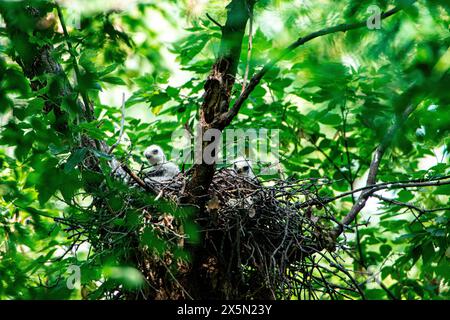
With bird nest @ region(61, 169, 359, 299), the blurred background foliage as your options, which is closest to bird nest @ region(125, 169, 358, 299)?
bird nest @ region(61, 169, 359, 299)

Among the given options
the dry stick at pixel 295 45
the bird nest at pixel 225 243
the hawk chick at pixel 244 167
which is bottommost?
the bird nest at pixel 225 243

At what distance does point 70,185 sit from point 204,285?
1.40 m

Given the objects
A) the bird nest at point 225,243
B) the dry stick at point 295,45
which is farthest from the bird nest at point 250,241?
the dry stick at point 295,45

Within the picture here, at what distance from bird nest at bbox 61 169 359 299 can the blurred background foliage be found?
211mm

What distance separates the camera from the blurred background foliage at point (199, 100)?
2.40 m

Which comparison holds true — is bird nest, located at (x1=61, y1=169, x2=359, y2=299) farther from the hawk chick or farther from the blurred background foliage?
the hawk chick

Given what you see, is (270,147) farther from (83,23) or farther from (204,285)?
(83,23)

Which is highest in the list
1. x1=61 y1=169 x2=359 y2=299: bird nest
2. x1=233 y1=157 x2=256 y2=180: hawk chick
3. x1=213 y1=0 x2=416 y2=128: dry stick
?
x1=233 y1=157 x2=256 y2=180: hawk chick

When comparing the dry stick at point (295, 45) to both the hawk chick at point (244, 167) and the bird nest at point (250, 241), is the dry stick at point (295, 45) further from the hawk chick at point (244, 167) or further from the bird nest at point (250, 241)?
the hawk chick at point (244, 167)

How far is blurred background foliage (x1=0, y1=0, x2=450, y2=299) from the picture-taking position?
240cm

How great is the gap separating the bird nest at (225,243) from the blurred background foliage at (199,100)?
0.69 ft

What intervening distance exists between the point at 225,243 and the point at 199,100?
1779 mm

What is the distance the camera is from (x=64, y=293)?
9.80 ft
